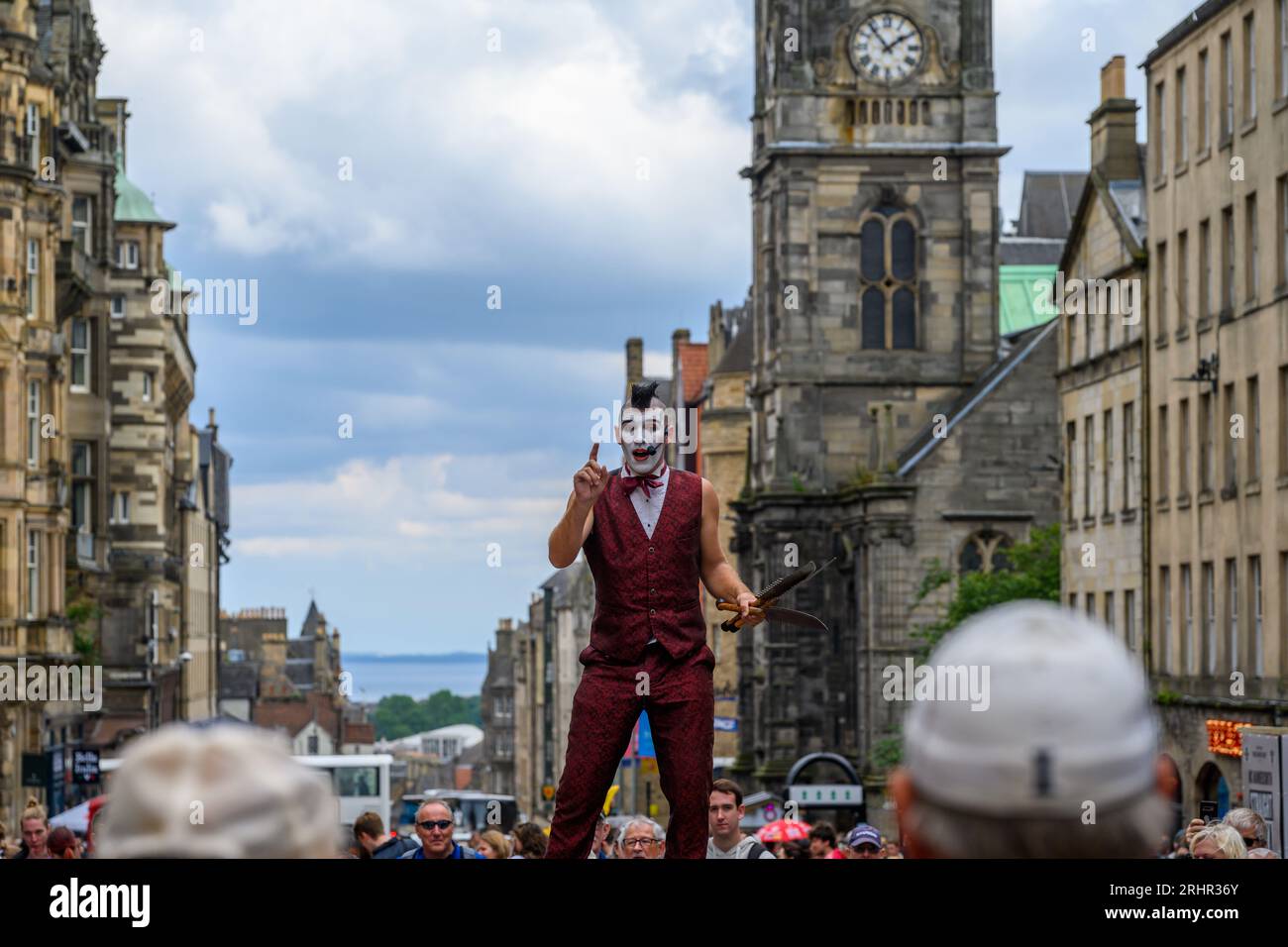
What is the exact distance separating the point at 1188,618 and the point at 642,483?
1381 inches

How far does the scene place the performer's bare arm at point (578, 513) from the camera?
9.11m

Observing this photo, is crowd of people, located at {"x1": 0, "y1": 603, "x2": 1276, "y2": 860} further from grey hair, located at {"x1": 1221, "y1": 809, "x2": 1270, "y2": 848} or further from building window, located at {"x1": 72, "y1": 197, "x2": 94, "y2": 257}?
building window, located at {"x1": 72, "y1": 197, "x2": 94, "y2": 257}

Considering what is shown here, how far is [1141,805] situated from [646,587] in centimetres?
638

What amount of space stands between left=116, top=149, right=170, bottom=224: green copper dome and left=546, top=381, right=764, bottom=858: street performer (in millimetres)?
64479

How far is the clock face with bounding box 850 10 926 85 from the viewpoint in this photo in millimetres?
75688

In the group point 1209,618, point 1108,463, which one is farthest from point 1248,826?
point 1108,463

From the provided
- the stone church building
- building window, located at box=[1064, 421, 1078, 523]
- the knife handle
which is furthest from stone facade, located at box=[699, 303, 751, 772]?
the knife handle

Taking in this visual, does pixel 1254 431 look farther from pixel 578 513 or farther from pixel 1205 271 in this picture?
pixel 578 513

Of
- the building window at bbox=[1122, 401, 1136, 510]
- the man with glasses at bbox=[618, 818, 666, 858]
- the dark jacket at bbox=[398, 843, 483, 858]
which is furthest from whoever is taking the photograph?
the building window at bbox=[1122, 401, 1136, 510]

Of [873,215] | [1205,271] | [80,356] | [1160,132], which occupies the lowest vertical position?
[1205,271]

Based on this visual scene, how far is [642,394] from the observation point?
9.42m

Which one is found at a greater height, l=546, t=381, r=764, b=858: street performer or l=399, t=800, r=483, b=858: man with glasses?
l=546, t=381, r=764, b=858: street performer

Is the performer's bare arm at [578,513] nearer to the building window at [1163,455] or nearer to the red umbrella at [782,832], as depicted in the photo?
the red umbrella at [782,832]

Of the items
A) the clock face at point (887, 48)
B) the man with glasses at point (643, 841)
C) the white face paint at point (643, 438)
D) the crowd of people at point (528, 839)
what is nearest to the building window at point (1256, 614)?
the crowd of people at point (528, 839)
